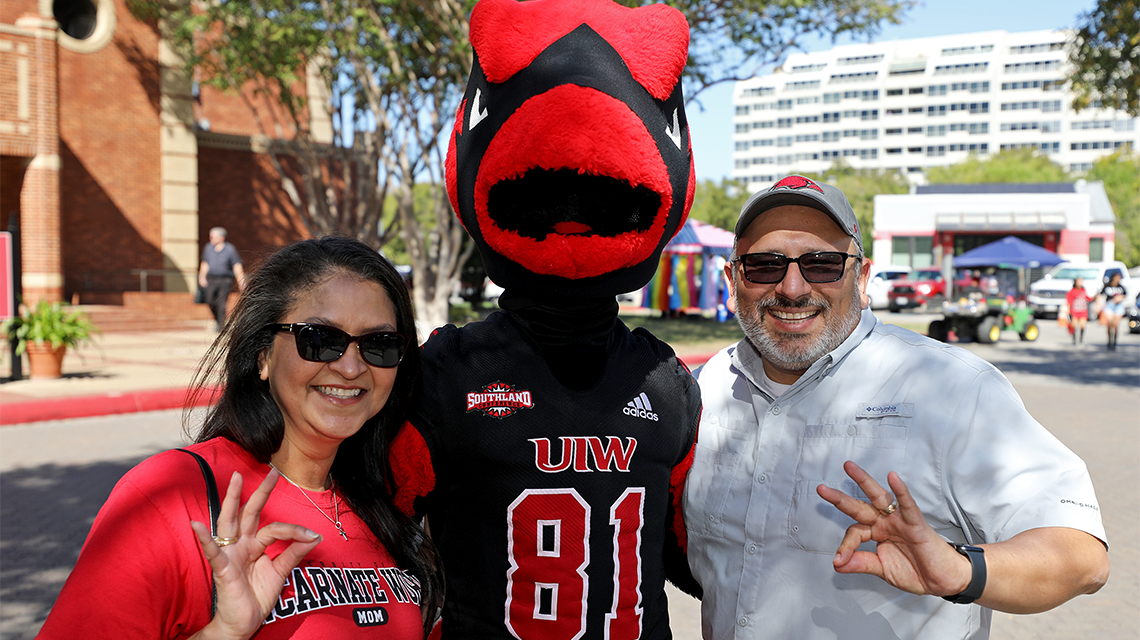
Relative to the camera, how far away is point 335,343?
200 cm

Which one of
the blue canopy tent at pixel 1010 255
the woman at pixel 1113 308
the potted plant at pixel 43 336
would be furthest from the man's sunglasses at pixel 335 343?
the blue canopy tent at pixel 1010 255

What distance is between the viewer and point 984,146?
356 ft

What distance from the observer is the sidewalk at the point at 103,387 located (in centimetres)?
931

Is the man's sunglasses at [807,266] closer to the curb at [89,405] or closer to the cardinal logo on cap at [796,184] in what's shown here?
the cardinal logo on cap at [796,184]

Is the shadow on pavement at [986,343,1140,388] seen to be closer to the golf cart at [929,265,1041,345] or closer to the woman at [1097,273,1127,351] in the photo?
the woman at [1097,273,1127,351]

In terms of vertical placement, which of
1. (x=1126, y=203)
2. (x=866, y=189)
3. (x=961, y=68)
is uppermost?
(x=961, y=68)

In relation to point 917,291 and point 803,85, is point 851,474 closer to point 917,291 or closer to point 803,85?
point 917,291

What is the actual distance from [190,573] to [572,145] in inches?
46.0

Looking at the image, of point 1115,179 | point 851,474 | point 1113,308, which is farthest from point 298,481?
point 1115,179

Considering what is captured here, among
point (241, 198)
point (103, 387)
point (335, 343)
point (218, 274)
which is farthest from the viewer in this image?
point (241, 198)

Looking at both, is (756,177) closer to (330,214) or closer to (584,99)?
(330,214)

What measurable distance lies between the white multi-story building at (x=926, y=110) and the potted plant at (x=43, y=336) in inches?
4126

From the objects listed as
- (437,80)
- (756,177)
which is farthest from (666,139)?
(756,177)

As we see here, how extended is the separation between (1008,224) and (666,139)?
4609 cm
